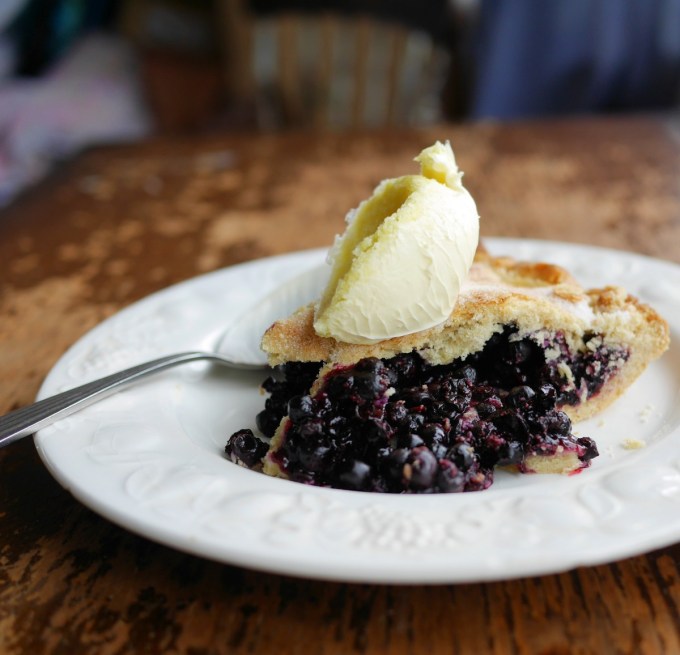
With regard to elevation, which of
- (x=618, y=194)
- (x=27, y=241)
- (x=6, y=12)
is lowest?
(x=27, y=241)

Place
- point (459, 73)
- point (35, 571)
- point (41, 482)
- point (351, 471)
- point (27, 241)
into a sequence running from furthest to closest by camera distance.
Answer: point (459, 73), point (27, 241), point (41, 482), point (351, 471), point (35, 571)

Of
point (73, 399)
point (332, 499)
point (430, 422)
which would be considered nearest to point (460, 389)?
point (430, 422)

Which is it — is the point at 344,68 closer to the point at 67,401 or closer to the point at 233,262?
the point at 233,262

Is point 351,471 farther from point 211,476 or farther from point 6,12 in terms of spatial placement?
point 6,12

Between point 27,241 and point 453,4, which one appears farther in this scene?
point 453,4

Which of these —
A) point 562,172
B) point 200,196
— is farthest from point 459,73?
point 200,196

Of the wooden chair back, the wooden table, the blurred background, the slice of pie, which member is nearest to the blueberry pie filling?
the slice of pie

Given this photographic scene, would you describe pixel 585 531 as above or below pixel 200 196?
above
